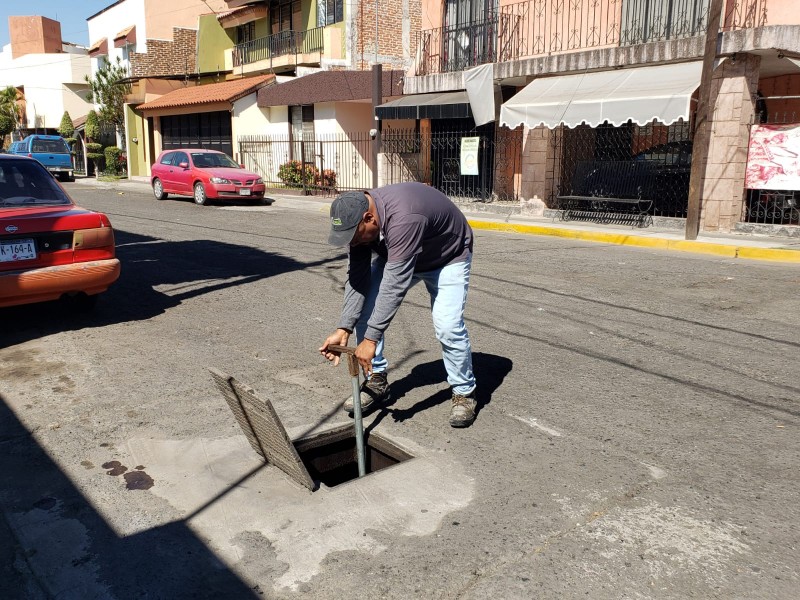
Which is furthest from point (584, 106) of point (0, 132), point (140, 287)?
point (0, 132)

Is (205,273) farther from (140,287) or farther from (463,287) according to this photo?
(463,287)

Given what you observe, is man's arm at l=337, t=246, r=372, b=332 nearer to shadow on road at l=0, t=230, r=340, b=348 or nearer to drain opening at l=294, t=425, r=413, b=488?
drain opening at l=294, t=425, r=413, b=488

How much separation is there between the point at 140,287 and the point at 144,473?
17.0 feet

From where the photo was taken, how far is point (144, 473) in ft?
12.7

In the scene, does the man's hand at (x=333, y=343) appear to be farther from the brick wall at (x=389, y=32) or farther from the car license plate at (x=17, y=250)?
the brick wall at (x=389, y=32)

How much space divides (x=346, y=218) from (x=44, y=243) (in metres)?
3.87

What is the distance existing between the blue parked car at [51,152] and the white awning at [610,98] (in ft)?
83.1

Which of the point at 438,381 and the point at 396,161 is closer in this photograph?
the point at 438,381

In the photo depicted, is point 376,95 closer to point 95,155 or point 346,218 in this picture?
point 346,218

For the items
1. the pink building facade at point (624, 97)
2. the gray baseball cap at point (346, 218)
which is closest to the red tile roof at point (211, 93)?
the pink building facade at point (624, 97)

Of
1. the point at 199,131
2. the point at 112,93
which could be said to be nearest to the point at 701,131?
the point at 199,131

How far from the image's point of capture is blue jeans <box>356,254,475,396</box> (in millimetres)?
4320

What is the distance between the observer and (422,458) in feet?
13.2

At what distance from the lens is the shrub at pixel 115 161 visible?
37594mm
